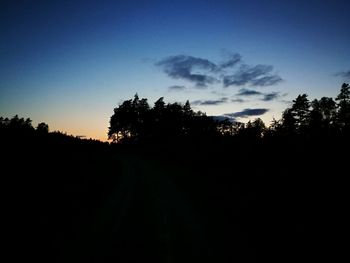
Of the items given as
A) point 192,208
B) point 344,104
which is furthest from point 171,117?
point 192,208

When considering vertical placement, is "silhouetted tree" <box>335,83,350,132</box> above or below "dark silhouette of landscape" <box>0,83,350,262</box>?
above

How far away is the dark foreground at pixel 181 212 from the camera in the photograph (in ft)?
25.4

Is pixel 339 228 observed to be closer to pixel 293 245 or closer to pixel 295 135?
pixel 293 245

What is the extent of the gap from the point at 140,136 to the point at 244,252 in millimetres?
79250

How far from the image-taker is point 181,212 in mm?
12156

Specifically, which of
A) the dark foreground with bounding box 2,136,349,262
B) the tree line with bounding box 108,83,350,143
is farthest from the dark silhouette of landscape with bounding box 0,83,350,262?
the tree line with bounding box 108,83,350,143

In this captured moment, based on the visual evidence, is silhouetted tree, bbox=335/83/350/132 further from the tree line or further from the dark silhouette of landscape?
the dark silhouette of landscape

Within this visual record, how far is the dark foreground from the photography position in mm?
7730

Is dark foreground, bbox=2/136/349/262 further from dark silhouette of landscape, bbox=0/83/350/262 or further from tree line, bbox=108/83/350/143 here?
tree line, bbox=108/83/350/143

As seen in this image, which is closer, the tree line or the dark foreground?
the dark foreground

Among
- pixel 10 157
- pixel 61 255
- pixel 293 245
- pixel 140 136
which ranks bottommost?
pixel 293 245

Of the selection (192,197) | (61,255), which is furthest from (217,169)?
(61,255)

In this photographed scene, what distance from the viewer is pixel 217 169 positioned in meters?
25.8

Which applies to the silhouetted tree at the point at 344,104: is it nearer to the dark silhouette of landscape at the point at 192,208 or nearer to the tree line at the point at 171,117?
the tree line at the point at 171,117
